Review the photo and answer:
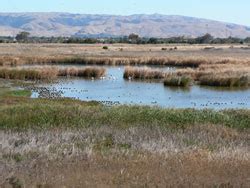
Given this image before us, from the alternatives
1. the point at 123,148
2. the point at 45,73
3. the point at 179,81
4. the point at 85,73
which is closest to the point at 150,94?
the point at 179,81

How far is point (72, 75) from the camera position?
52625 mm

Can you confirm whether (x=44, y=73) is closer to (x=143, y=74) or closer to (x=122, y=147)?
(x=143, y=74)

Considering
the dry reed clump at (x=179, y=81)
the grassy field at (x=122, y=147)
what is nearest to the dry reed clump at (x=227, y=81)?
the dry reed clump at (x=179, y=81)

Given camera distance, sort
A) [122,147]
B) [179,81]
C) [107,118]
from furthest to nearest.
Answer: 1. [179,81]
2. [107,118]
3. [122,147]

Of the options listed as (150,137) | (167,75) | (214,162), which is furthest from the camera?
(167,75)

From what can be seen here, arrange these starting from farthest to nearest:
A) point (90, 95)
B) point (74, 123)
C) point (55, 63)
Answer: point (55, 63) < point (90, 95) < point (74, 123)

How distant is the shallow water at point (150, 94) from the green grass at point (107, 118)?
10.2 metres

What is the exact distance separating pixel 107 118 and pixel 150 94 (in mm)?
18751

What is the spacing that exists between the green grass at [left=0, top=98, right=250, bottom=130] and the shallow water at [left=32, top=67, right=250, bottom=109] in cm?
1017

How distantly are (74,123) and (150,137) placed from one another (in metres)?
4.25

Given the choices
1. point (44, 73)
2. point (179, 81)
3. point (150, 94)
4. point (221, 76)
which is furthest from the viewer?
point (44, 73)

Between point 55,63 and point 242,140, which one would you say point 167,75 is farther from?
point 242,140

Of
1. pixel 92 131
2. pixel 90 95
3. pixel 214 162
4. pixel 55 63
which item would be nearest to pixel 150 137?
pixel 92 131

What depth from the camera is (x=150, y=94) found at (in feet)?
125
